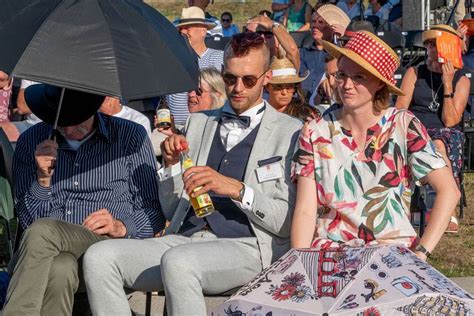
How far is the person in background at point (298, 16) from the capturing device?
45.3ft

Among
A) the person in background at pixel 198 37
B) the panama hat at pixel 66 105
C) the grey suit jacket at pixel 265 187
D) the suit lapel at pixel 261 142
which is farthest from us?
the person in background at pixel 198 37

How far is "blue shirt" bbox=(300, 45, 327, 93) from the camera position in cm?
957

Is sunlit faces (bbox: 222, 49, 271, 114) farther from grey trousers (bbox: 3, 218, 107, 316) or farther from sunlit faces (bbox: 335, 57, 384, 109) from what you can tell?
grey trousers (bbox: 3, 218, 107, 316)

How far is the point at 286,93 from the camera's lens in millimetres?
6852

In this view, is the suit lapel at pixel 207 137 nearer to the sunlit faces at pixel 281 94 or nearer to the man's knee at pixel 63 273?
the man's knee at pixel 63 273

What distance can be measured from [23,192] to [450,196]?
2.18m

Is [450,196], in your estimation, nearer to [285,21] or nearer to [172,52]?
[172,52]

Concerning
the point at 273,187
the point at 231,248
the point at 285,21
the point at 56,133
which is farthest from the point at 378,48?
the point at 285,21

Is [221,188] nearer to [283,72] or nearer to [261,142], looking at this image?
[261,142]

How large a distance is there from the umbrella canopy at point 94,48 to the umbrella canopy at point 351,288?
1032mm

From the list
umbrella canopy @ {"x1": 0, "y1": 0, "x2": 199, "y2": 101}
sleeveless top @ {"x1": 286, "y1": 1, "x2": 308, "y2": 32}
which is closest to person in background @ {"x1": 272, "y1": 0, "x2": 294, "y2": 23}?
sleeveless top @ {"x1": 286, "y1": 1, "x2": 308, "y2": 32}

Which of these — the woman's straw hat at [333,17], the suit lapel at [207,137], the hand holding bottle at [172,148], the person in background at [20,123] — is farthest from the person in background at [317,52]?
the hand holding bottle at [172,148]

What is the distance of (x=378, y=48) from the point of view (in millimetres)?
4750

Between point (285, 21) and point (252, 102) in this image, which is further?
point (285, 21)
